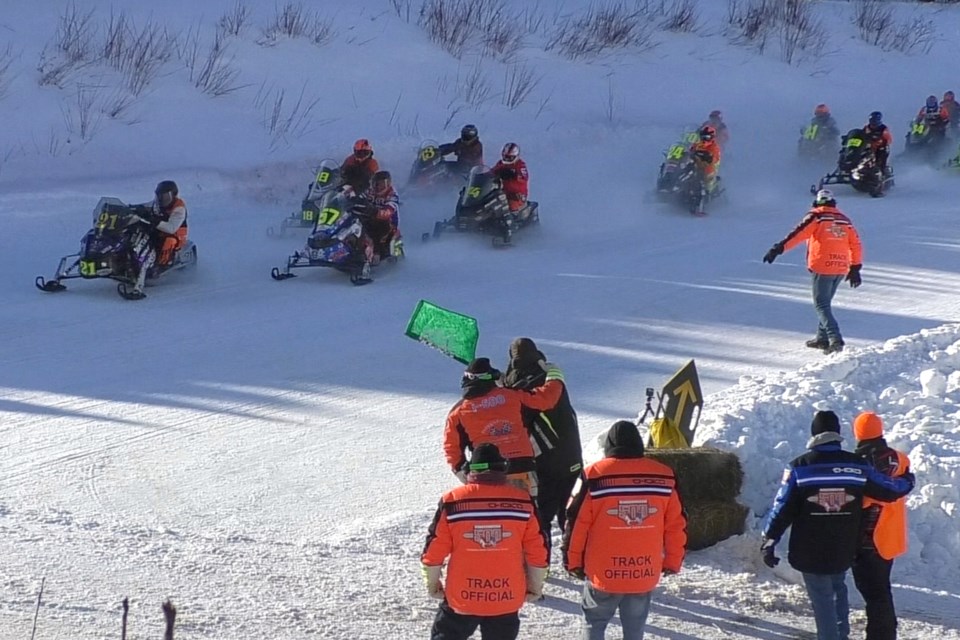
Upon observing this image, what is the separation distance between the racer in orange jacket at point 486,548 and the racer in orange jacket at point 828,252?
25.5ft

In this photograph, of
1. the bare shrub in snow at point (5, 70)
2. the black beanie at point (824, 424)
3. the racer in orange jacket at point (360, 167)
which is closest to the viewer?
the black beanie at point (824, 424)

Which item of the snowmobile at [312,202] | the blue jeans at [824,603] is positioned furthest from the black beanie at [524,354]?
the snowmobile at [312,202]

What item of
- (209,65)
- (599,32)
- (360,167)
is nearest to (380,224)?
(360,167)

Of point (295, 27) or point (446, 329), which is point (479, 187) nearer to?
point (446, 329)

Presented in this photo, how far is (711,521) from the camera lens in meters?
7.95

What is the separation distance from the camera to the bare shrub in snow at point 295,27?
2695 centimetres

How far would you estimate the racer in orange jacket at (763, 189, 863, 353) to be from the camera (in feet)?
41.9

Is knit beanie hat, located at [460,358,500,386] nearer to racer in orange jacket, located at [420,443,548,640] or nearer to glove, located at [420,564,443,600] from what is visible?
racer in orange jacket, located at [420,443,548,640]

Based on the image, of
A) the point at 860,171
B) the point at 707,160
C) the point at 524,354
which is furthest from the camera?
the point at 860,171

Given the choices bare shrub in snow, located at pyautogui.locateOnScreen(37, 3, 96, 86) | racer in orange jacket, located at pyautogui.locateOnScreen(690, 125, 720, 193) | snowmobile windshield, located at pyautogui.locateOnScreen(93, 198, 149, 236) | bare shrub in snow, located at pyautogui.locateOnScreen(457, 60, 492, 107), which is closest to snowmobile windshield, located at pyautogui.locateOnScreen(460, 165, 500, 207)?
racer in orange jacket, located at pyautogui.locateOnScreen(690, 125, 720, 193)

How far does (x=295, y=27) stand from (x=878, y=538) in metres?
22.7

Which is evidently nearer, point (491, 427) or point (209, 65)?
point (491, 427)

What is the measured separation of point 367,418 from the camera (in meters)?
10.8

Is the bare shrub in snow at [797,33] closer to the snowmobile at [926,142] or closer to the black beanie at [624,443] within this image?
the snowmobile at [926,142]
